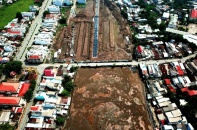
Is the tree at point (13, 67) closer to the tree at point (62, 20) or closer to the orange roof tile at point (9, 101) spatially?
the orange roof tile at point (9, 101)

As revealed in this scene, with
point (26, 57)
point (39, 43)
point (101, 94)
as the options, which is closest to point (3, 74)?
point (26, 57)

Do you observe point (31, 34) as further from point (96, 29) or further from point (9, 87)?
point (9, 87)

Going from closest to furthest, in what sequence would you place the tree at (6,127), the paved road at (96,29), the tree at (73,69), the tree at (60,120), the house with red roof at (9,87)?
the tree at (6,127)
the tree at (60,120)
the house with red roof at (9,87)
the tree at (73,69)
the paved road at (96,29)

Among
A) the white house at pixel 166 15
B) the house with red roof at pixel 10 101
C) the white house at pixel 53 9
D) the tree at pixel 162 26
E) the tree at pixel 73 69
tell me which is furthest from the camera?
the white house at pixel 53 9

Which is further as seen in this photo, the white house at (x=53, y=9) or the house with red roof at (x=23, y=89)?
the white house at (x=53, y=9)

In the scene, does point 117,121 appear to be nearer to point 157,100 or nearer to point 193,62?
point 157,100

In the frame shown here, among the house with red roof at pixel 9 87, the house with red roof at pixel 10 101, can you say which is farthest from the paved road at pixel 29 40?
the house with red roof at pixel 9 87

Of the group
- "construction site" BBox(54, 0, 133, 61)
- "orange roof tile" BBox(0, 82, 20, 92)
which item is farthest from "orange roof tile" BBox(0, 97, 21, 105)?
"construction site" BBox(54, 0, 133, 61)

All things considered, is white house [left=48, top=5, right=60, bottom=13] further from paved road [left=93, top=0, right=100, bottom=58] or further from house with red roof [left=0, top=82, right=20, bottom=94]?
house with red roof [left=0, top=82, right=20, bottom=94]
